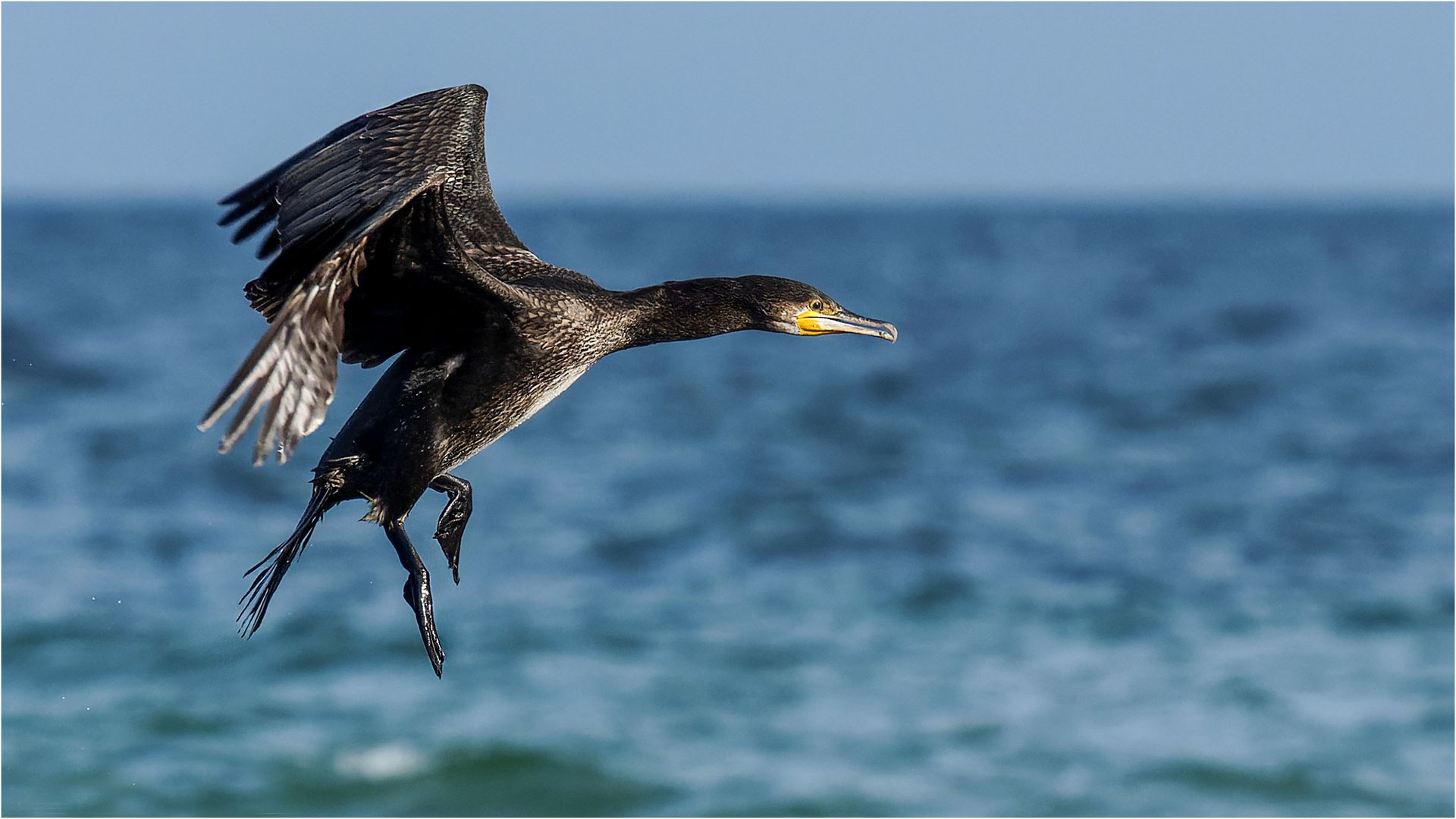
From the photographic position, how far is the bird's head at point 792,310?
564cm

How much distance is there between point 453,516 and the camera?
6023 millimetres

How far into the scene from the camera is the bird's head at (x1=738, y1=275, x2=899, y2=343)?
222 inches

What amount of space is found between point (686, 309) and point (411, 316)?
2.88 feet

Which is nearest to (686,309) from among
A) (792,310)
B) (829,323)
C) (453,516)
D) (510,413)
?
(792,310)

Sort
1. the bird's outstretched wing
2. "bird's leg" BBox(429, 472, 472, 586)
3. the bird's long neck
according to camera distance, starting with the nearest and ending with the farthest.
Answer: the bird's outstretched wing < the bird's long neck < "bird's leg" BBox(429, 472, 472, 586)

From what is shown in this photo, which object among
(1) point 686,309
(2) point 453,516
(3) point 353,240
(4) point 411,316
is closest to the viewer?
(3) point 353,240

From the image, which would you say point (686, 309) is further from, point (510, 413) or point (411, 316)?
point (411, 316)

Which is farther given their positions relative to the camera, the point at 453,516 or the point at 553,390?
the point at 453,516

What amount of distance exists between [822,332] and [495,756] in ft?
31.9

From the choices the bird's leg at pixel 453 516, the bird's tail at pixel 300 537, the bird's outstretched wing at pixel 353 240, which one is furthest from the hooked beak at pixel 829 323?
the bird's tail at pixel 300 537

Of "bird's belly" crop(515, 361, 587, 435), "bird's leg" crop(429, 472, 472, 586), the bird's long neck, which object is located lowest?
"bird's leg" crop(429, 472, 472, 586)

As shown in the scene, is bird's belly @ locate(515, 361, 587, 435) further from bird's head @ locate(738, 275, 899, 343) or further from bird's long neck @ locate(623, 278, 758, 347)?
bird's head @ locate(738, 275, 899, 343)

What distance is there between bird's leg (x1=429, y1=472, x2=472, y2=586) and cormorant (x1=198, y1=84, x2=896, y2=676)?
0.20 feet

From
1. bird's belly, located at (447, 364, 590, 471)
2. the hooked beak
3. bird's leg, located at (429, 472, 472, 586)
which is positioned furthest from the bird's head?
bird's leg, located at (429, 472, 472, 586)
